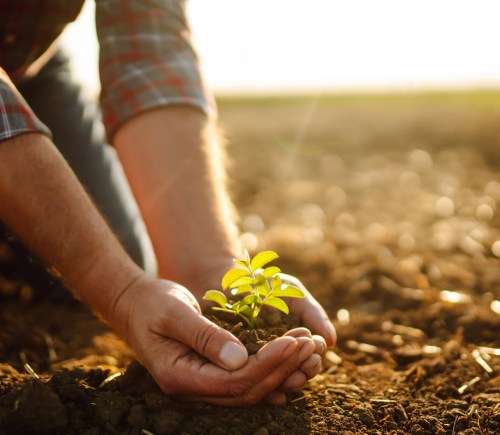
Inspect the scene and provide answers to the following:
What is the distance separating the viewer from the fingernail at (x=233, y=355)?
4.78ft

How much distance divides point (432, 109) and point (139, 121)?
9.65 meters

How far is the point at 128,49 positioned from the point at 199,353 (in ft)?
4.26

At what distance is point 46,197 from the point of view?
166cm

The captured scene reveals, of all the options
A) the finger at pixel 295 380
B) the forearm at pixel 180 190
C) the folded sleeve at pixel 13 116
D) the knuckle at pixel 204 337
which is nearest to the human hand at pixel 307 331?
the finger at pixel 295 380

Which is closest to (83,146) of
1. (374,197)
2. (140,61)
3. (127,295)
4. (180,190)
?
(140,61)

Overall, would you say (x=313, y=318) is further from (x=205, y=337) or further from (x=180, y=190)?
(x=180, y=190)

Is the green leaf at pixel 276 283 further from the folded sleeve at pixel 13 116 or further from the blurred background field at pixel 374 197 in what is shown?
the blurred background field at pixel 374 197

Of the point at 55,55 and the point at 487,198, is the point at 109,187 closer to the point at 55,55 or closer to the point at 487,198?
the point at 55,55

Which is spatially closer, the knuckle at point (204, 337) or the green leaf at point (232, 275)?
the knuckle at point (204, 337)

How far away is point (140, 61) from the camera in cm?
232

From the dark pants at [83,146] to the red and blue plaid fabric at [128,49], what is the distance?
506 mm

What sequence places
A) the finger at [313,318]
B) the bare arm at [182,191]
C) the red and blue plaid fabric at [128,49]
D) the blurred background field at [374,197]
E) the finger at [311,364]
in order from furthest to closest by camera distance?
the blurred background field at [374,197], the red and blue plaid fabric at [128,49], the bare arm at [182,191], the finger at [313,318], the finger at [311,364]

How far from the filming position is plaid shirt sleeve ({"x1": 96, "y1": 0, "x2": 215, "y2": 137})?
225 cm

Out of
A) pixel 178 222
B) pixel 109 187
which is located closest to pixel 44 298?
pixel 109 187
